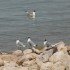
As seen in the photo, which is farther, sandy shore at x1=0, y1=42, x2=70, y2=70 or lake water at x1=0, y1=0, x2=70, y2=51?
lake water at x1=0, y1=0, x2=70, y2=51

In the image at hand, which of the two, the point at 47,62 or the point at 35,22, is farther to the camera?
the point at 35,22

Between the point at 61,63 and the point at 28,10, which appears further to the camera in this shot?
the point at 28,10

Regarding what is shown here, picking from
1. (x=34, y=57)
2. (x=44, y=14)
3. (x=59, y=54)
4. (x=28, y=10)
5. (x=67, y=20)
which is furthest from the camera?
(x=28, y=10)

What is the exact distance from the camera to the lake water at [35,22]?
22.5 meters

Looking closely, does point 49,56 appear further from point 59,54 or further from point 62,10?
point 62,10

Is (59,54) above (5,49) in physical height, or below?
above

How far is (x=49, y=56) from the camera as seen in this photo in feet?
42.8

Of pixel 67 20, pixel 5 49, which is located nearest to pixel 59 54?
pixel 5 49

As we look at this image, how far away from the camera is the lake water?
73.8ft

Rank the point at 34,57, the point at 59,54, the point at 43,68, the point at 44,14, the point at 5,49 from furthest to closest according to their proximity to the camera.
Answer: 1. the point at 44,14
2. the point at 5,49
3. the point at 34,57
4. the point at 59,54
5. the point at 43,68

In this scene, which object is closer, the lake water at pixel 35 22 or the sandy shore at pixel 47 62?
the sandy shore at pixel 47 62

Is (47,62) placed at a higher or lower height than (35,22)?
higher

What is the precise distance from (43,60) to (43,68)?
4.59 feet

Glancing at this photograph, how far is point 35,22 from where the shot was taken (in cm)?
2797
